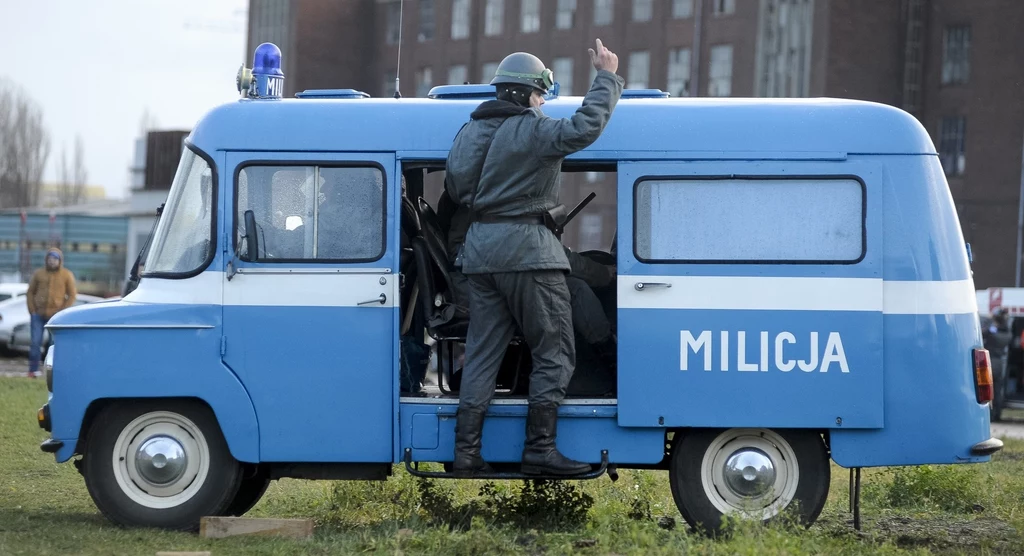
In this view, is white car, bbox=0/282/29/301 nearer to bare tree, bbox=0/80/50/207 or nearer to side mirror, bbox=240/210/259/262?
side mirror, bbox=240/210/259/262

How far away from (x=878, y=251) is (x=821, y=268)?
321 mm

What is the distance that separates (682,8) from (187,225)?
55925mm

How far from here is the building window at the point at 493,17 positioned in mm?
67875

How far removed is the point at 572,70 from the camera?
210ft

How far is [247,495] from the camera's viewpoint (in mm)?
8352

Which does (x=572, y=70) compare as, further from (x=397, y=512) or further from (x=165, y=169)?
(x=397, y=512)

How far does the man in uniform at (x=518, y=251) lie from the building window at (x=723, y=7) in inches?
2126

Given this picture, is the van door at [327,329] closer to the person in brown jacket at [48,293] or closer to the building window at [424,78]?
the person in brown jacket at [48,293]

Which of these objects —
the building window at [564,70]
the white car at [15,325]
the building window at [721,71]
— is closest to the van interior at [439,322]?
the white car at [15,325]

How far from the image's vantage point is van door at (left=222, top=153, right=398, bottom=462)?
291 inches

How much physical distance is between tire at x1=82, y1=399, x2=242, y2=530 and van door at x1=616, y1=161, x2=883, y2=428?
2330 millimetres

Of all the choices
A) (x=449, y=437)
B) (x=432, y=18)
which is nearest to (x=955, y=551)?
(x=449, y=437)

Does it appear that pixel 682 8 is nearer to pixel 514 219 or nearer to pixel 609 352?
pixel 609 352

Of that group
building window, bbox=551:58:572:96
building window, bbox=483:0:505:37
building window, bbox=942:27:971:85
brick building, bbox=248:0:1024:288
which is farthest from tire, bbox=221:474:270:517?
building window, bbox=483:0:505:37
